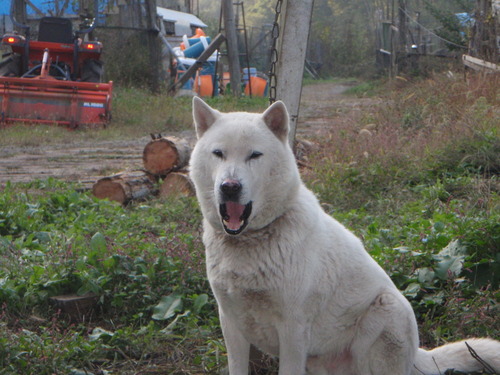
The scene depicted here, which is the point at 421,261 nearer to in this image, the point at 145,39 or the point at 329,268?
the point at 329,268

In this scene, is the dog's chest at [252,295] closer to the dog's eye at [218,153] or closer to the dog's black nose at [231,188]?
the dog's black nose at [231,188]

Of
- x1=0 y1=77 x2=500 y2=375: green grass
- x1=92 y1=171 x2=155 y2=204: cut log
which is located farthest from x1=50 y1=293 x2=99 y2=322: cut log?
x1=92 y1=171 x2=155 y2=204: cut log

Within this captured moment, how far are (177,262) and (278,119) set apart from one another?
1725 millimetres

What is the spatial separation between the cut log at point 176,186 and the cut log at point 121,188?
0.63 ft

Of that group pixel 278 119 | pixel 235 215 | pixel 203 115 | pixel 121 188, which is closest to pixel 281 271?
pixel 235 215

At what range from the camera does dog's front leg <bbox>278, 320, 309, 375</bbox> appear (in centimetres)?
304

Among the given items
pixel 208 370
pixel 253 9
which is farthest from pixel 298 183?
pixel 253 9

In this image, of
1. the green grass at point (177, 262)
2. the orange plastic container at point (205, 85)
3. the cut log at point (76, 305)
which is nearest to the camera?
the green grass at point (177, 262)

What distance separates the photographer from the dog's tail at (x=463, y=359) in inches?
134

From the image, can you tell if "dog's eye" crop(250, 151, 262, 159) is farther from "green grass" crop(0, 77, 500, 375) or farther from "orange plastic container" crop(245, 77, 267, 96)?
"orange plastic container" crop(245, 77, 267, 96)

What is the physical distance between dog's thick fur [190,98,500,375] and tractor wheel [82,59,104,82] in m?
12.2

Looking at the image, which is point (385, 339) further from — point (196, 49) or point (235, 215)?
point (196, 49)

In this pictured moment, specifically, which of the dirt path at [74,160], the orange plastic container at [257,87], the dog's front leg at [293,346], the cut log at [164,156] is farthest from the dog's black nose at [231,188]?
the orange plastic container at [257,87]

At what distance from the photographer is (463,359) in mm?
3455
